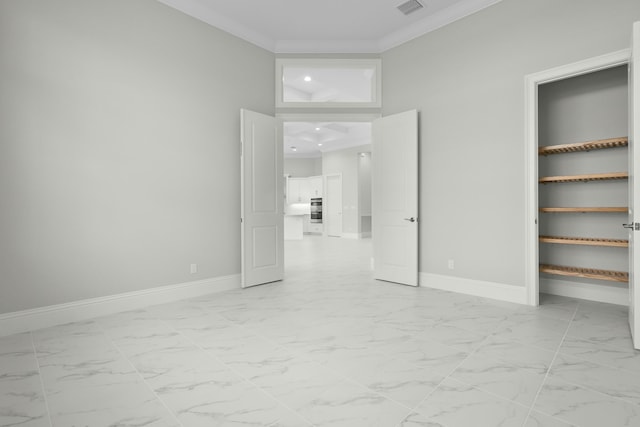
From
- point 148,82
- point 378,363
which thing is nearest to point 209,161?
point 148,82

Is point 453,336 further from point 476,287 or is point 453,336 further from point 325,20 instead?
point 325,20

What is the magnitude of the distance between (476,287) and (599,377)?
6.42ft

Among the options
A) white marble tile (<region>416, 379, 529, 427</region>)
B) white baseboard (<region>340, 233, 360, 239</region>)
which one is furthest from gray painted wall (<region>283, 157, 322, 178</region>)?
white marble tile (<region>416, 379, 529, 427</region>)

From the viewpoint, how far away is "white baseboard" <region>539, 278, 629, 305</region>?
3.46 meters

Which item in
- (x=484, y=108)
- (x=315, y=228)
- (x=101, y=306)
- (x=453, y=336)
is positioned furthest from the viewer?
(x=315, y=228)

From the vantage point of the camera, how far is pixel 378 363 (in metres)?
2.24

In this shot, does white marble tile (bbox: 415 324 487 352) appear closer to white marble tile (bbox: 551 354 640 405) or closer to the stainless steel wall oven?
white marble tile (bbox: 551 354 640 405)

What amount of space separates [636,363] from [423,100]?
137 inches

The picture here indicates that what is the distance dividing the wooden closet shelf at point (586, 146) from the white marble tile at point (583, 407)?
2546 millimetres

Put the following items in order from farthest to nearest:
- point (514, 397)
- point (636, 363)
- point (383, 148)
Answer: point (383, 148) → point (636, 363) → point (514, 397)

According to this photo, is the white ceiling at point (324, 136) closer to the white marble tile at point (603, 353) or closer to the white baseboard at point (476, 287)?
the white baseboard at point (476, 287)

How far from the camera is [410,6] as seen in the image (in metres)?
4.06

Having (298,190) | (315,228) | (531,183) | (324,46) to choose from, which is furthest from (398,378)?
(298,190)

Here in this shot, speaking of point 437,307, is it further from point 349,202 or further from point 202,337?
point 349,202
